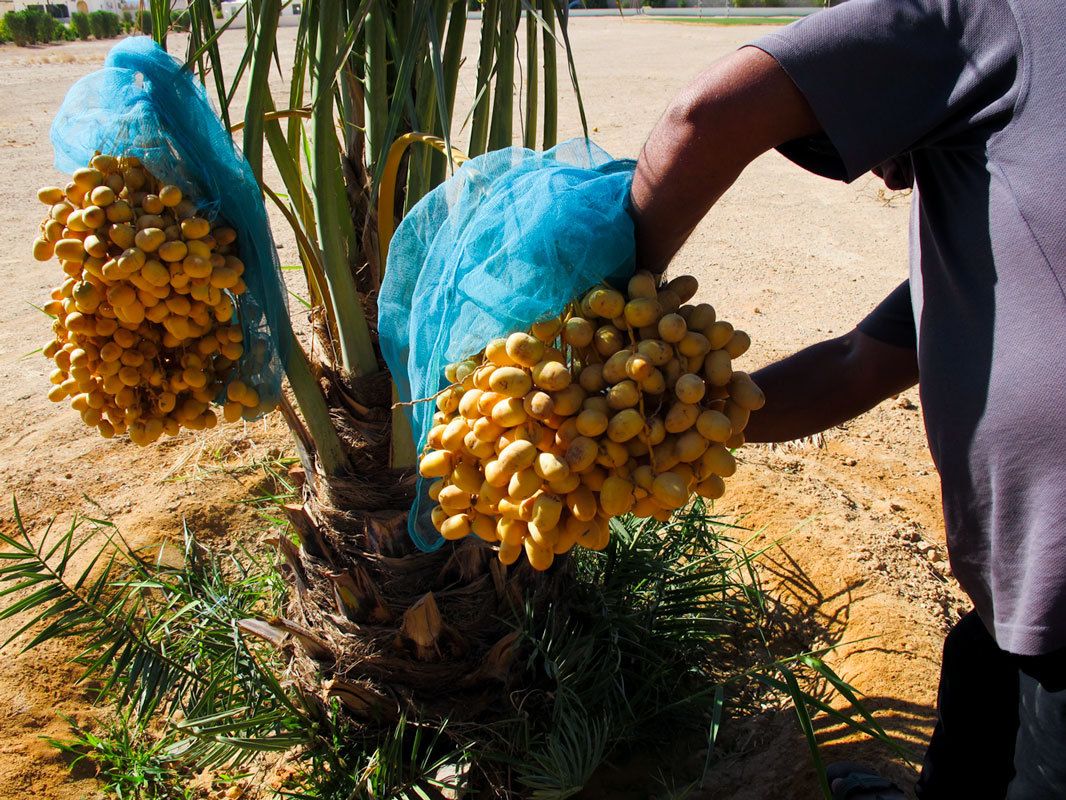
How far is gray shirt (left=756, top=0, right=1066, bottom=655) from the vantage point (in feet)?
3.60

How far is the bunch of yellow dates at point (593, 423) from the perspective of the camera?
1167mm

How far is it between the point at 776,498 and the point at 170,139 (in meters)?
2.15

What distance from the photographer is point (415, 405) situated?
5.19 ft

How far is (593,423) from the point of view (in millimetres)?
1154

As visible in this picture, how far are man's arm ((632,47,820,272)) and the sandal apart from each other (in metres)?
1.44

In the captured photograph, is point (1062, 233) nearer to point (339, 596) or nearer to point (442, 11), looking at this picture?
point (442, 11)

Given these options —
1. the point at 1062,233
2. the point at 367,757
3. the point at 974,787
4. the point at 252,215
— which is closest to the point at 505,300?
the point at 252,215

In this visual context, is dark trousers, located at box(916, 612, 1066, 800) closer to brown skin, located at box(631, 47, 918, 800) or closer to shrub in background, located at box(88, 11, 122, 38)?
brown skin, located at box(631, 47, 918, 800)

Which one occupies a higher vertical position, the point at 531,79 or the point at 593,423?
the point at 531,79

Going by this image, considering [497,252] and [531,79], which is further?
[531,79]

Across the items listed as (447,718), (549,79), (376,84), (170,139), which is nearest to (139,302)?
(170,139)

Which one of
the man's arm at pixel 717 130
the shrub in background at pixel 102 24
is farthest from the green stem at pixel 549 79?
the shrub in background at pixel 102 24

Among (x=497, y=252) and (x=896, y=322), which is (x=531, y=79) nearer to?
(x=497, y=252)

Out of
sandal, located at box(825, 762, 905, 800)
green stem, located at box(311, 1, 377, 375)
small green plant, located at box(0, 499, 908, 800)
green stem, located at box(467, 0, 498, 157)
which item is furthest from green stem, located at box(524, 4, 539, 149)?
sandal, located at box(825, 762, 905, 800)
